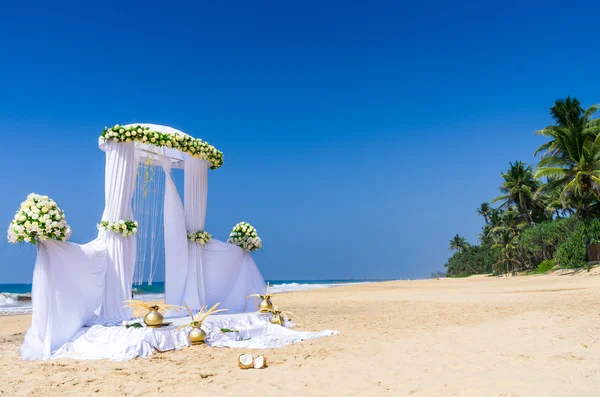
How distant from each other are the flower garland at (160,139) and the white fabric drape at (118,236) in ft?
0.61

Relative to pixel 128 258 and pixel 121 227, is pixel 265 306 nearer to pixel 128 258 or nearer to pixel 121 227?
pixel 128 258

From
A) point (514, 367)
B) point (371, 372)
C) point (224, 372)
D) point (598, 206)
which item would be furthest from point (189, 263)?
point (598, 206)

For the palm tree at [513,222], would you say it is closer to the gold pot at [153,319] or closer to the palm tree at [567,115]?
the palm tree at [567,115]

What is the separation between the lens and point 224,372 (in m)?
5.35

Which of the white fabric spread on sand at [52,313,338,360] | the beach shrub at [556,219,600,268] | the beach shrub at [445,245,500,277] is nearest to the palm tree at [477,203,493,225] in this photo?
the beach shrub at [445,245,500,277]

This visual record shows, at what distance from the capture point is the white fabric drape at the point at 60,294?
20.4 feet

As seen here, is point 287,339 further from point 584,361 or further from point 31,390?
point 584,361

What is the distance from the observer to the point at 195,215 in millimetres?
9117

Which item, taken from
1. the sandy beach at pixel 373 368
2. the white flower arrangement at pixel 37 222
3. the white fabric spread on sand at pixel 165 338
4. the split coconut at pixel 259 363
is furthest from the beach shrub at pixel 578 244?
the white flower arrangement at pixel 37 222

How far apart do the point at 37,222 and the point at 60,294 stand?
1179 millimetres

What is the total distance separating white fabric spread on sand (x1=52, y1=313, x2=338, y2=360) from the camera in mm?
6184

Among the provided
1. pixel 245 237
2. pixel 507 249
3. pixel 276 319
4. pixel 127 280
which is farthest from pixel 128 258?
pixel 507 249

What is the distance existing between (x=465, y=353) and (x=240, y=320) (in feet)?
13.3

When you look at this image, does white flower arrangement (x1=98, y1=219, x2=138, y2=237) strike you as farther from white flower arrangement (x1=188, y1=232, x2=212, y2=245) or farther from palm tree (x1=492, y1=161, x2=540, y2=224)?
palm tree (x1=492, y1=161, x2=540, y2=224)
